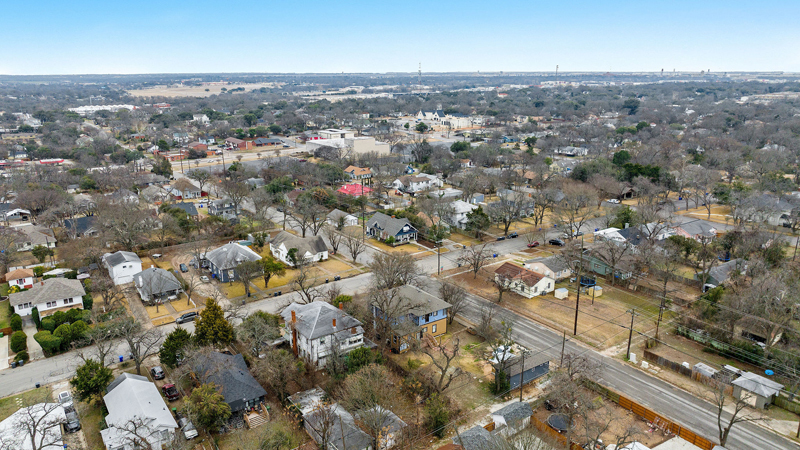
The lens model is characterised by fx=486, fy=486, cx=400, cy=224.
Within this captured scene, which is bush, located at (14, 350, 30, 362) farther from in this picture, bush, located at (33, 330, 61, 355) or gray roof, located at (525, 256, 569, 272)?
gray roof, located at (525, 256, 569, 272)

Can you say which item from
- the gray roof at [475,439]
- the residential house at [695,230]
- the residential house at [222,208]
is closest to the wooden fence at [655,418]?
the gray roof at [475,439]

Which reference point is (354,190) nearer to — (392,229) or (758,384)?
(392,229)

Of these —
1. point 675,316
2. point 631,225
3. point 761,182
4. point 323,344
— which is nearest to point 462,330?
point 323,344

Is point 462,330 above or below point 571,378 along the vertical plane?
below

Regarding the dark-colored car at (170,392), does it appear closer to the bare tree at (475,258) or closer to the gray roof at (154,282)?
the gray roof at (154,282)

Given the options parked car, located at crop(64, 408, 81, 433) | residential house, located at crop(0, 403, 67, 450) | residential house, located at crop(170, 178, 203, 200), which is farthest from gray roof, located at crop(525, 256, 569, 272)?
residential house, located at crop(170, 178, 203, 200)

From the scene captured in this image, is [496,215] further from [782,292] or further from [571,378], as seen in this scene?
[571,378]

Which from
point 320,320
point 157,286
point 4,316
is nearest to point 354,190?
point 157,286
